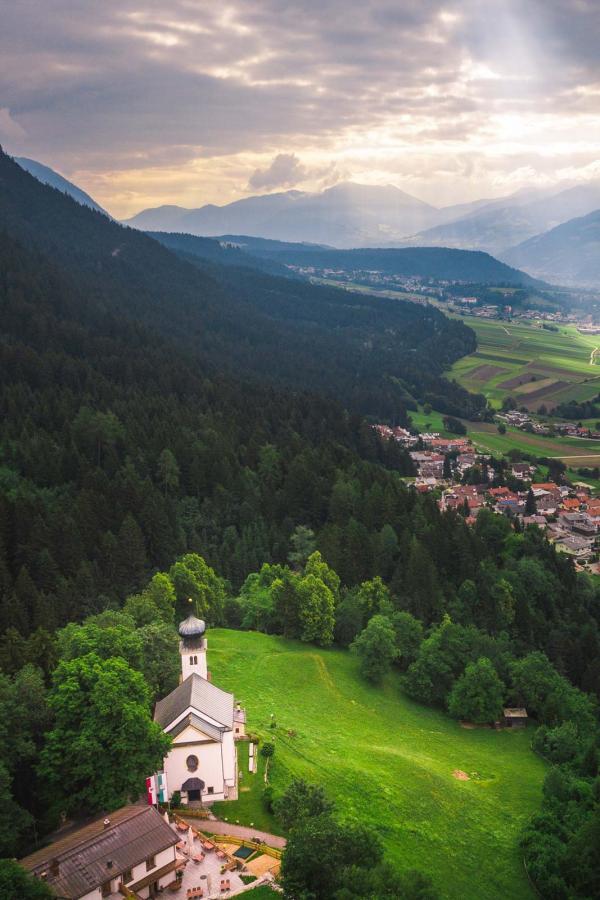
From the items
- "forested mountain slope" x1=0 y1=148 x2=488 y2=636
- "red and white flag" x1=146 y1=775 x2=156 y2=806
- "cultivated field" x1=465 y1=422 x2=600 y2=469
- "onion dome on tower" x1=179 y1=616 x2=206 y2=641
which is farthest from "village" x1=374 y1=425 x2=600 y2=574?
"red and white flag" x1=146 y1=775 x2=156 y2=806

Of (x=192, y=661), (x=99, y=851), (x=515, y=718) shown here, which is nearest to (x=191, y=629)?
(x=192, y=661)

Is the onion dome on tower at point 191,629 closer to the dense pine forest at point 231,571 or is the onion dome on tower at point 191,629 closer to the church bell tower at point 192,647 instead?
the church bell tower at point 192,647

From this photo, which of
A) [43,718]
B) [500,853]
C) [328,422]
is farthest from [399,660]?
[328,422]

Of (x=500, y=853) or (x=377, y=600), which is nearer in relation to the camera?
(x=500, y=853)

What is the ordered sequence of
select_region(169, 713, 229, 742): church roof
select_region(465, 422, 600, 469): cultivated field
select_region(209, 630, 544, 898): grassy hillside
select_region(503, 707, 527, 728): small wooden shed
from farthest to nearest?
select_region(465, 422, 600, 469): cultivated field → select_region(503, 707, 527, 728): small wooden shed → select_region(209, 630, 544, 898): grassy hillside → select_region(169, 713, 229, 742): church roof

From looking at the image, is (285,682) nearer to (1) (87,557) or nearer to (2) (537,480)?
(1) (87,557)

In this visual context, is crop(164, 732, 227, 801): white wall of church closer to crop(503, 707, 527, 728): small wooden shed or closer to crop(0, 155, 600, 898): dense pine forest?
crop(0, 155, 600, 898): dense pine forest

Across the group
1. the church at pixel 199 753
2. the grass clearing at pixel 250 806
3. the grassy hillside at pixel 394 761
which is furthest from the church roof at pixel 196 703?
the grassy hillside at pixel 394 761

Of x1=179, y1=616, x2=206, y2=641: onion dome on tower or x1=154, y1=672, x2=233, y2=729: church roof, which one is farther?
x1=179, y1=616, x2=206, y2=641: onion dome on tower
